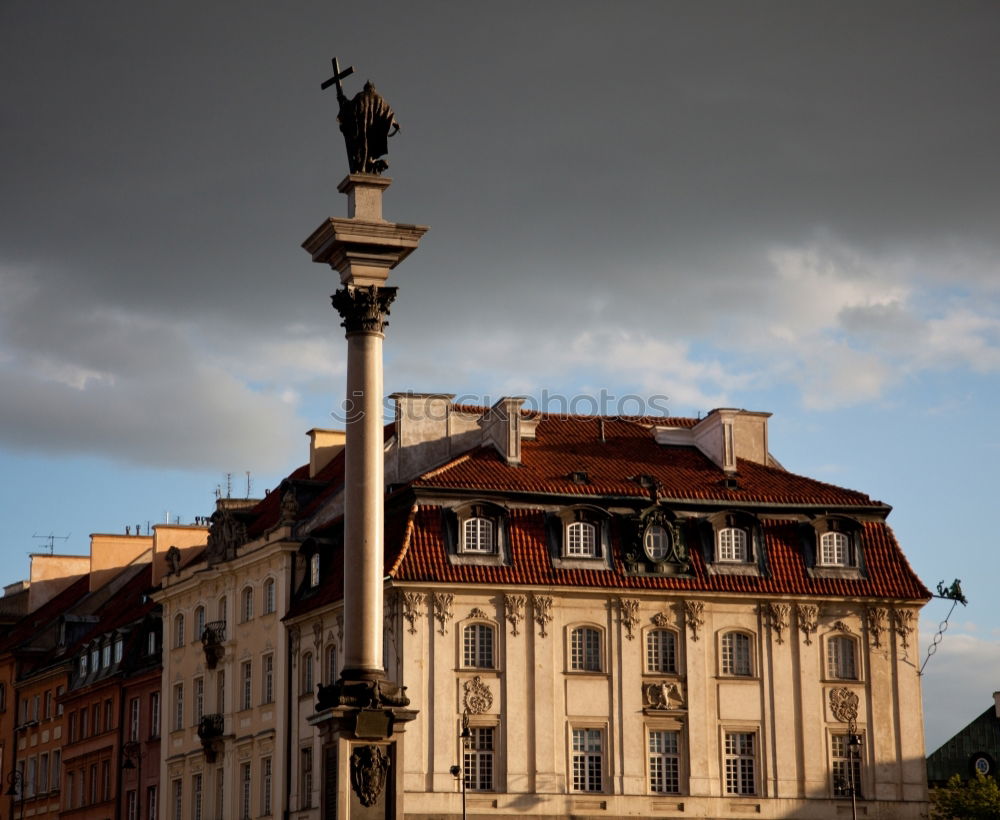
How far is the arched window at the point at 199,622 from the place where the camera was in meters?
84.4

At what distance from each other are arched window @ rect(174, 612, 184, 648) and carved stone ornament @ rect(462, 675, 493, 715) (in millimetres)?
20352

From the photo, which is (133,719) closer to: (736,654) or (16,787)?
(16,787)

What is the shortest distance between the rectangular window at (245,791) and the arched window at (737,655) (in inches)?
705

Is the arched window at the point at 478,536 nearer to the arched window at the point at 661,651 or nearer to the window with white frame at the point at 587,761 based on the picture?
the arched window at the point at 661,651

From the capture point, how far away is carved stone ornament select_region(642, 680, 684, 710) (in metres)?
71.8

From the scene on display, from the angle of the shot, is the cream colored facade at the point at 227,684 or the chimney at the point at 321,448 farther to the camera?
the chimney at the point at 321,448

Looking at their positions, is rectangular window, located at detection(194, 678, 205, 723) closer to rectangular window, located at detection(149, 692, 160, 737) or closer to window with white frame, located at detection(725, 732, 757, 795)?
rectangular window, located at detection(149, 692, 160, 737)

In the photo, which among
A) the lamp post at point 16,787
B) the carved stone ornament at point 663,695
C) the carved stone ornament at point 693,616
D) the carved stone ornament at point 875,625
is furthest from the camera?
the lamp post at point 16,787

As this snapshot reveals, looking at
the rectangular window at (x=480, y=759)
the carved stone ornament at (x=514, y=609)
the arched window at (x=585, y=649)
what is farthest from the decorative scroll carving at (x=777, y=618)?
the rectangular window at (x=480, y=759)

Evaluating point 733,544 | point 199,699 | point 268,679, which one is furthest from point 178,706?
point 733,544

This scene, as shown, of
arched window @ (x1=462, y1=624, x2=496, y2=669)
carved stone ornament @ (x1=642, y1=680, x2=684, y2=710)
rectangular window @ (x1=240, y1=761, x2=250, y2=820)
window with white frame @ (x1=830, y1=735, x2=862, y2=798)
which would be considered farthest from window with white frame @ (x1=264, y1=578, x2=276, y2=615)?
window with white frame @ (x1=830, y1=735, x2=862, y2=798)

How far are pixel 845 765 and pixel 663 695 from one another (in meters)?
6.73

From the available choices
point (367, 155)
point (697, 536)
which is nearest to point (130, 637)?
point (697, 536)

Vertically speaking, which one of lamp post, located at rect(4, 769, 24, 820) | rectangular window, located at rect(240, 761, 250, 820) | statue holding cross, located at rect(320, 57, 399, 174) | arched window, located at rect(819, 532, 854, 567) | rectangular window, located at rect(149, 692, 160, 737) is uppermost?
statue holding cross, located at rect(320, 57, 399, 174)
